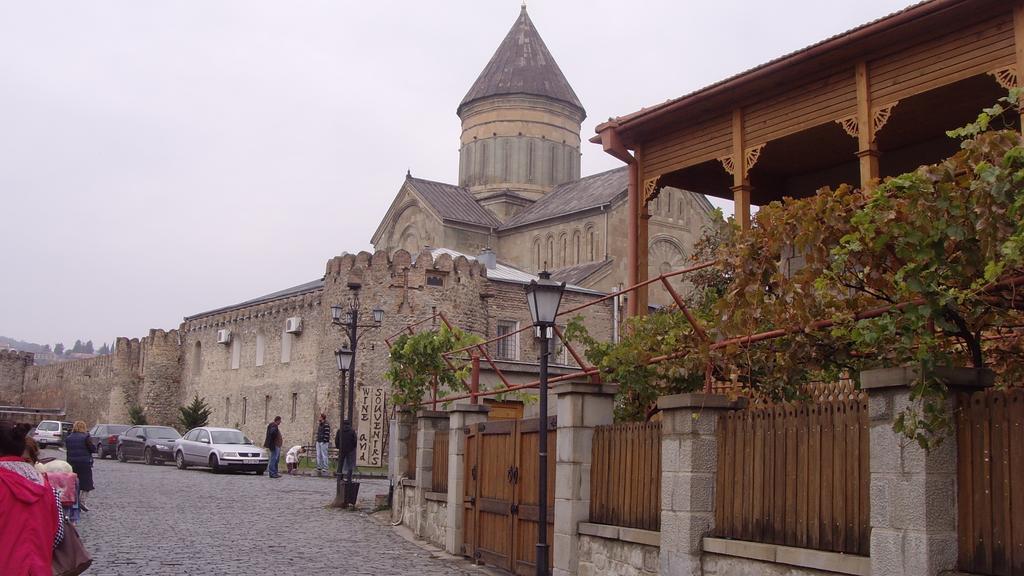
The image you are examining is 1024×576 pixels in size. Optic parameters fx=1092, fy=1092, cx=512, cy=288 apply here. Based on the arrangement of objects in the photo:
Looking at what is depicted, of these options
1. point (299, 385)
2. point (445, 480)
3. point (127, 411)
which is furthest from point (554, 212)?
point (445, 480)

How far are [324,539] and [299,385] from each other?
24.5 meters

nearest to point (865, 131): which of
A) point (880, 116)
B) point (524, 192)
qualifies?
Answer: point (880, 116)

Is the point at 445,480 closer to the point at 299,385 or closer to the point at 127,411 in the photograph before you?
the point at 299,385

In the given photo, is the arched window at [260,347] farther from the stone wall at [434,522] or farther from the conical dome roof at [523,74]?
the stone wall at [434,522]

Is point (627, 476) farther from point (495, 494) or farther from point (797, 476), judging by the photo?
point (495, 494)

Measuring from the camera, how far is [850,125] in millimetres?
12891

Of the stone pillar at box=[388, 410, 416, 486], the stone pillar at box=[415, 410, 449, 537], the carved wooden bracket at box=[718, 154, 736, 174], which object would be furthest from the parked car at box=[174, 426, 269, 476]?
the carved wooden bracket at box=[718, 154, 736, 174]

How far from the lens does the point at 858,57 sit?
506 inches

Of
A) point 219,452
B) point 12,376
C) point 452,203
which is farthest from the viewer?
point 12,376

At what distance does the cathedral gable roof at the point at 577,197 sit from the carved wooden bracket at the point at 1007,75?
3102cm

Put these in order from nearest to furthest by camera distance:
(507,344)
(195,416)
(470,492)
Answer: (470,492)
(507,344)
(195,416)

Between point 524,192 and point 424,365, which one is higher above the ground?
point 524,192

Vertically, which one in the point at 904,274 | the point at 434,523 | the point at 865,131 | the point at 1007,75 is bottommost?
the point at 434,523

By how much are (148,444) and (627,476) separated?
27395mm
